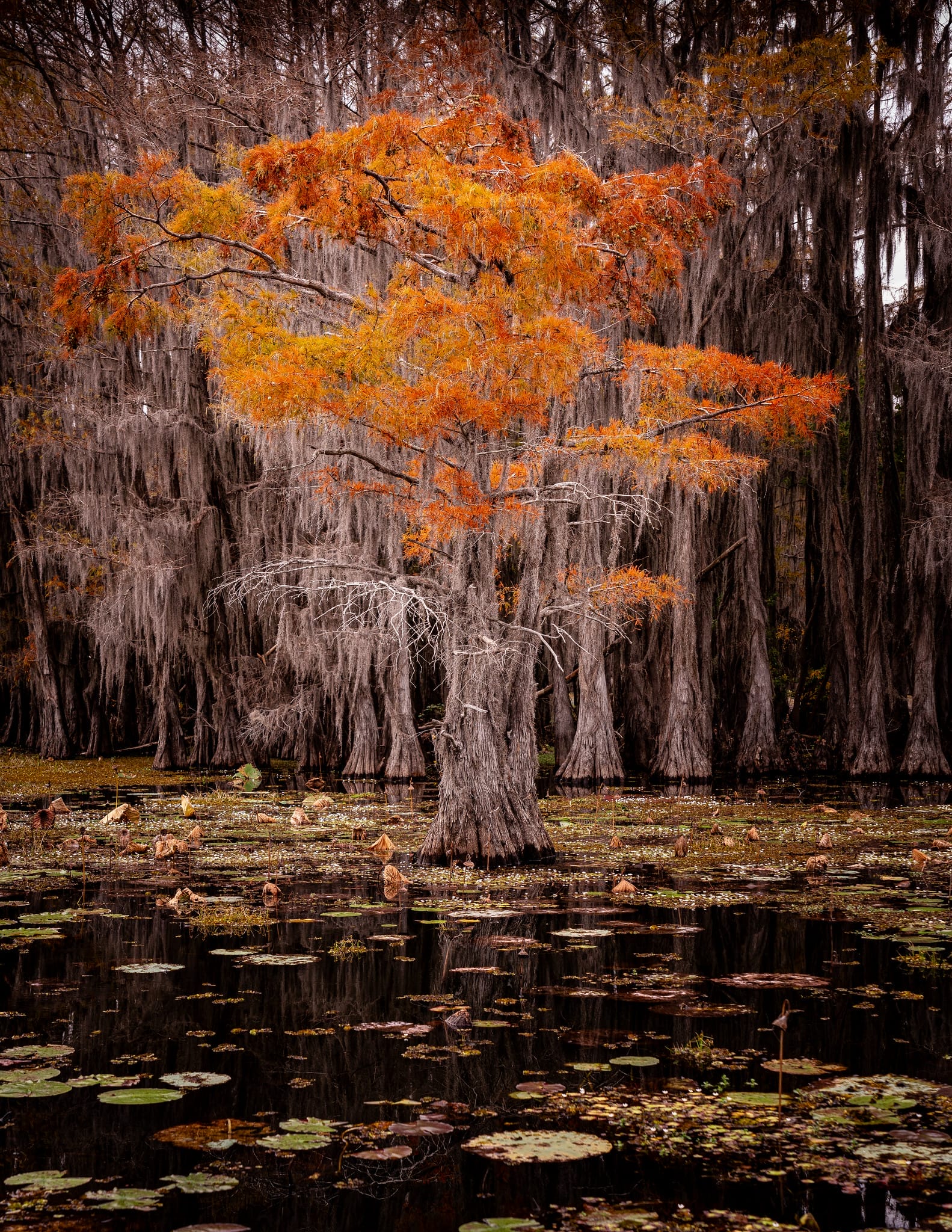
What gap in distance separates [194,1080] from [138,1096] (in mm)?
235

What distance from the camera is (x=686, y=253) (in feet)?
54.9

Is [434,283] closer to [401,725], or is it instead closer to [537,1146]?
[537,1146]

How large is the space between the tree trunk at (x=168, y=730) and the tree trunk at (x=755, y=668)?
30.3 feet

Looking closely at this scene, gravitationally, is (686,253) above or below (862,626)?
above

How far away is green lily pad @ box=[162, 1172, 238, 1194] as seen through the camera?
281 centimetres

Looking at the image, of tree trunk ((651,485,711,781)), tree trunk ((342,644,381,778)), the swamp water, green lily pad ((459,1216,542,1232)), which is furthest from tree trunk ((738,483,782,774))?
green lily pad ((459,1216,542,1232))

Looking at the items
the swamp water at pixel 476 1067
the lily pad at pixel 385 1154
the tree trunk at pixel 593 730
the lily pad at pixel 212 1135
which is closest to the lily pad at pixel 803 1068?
the swamp water at pixel 476 1067

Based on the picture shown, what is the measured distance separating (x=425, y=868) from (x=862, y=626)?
12212mm

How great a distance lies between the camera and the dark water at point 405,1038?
2857 mm

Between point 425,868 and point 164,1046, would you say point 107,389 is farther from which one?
point 164,1046

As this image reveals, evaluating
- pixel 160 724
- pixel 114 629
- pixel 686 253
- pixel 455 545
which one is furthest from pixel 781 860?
pixel 160 724

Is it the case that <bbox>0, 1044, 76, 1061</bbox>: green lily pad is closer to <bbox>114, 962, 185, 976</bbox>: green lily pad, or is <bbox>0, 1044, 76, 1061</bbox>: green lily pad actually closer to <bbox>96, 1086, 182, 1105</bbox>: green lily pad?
<bbox>96, 1086, 182, 1105</bbox>: green lily pad

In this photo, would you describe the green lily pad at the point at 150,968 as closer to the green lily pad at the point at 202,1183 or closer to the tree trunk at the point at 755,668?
the green lily pad at the point at 202,1183

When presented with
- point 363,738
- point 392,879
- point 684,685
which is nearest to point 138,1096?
point 392,879
